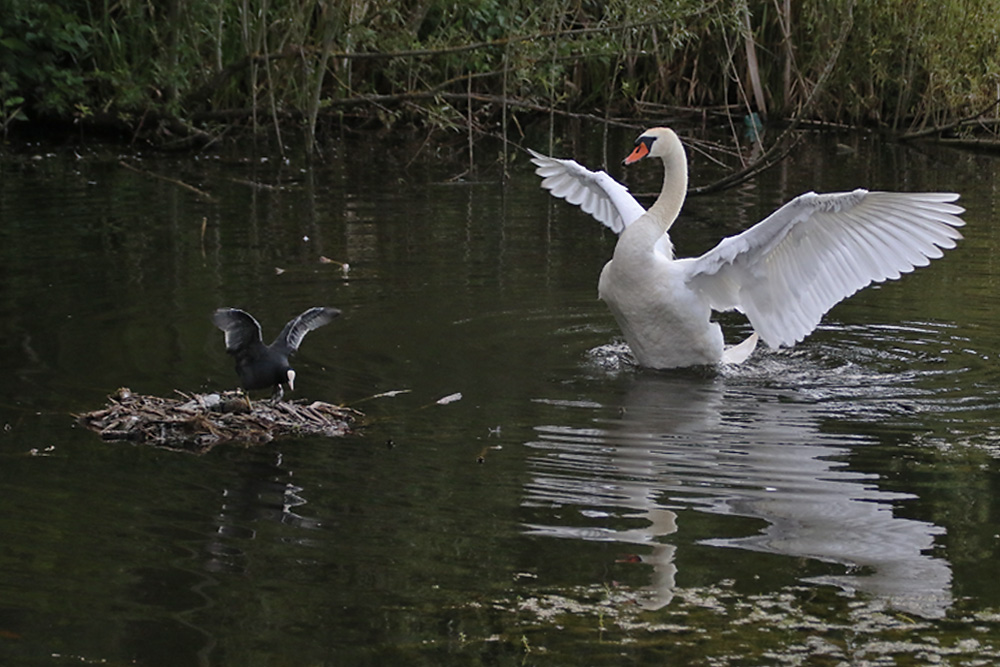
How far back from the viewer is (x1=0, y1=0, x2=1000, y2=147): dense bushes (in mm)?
13766

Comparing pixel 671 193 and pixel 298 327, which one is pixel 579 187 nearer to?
pixel 671 193

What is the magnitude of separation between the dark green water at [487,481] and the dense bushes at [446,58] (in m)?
4.13

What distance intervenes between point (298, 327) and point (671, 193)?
2418 mm

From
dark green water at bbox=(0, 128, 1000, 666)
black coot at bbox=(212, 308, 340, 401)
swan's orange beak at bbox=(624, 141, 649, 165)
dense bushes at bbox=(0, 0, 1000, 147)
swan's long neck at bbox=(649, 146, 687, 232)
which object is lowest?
dark green water at bbox=(0, 128, 1000, 666)

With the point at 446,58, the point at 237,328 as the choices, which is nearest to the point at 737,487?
the point at 237,328

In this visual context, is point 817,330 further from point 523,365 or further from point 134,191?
point 134,191

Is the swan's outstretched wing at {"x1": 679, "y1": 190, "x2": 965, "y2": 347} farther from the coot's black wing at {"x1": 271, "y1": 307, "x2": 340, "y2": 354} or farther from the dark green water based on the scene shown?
the coot's black wing at {"x1": 271, "y1": 307, "x2": 340, "y2": 354}

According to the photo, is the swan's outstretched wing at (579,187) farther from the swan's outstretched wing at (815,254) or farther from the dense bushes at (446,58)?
the dense bushes at (446,58)

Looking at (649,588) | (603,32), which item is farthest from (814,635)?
(603,32)

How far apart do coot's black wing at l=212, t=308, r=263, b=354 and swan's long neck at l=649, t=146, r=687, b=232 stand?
7.98ft

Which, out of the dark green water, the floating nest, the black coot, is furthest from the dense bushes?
the floating nest

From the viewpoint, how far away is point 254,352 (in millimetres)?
5875

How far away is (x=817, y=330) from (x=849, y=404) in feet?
6.24

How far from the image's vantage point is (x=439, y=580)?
4277 millimetres
